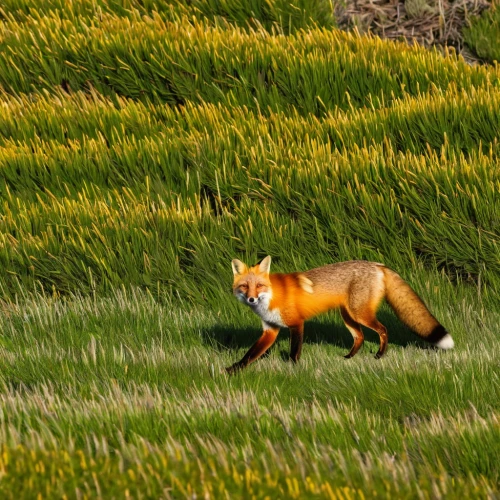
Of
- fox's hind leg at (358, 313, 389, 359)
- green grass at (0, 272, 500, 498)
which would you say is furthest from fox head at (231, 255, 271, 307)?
fox's hind leg at (358, 313, 389, 359)

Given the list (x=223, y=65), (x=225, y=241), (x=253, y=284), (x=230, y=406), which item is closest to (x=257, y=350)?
(x=253, y=284)

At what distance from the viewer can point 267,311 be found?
5.01m

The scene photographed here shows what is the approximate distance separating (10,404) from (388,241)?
143 inches

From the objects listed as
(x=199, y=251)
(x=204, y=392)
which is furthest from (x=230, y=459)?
(x=199, y=251)

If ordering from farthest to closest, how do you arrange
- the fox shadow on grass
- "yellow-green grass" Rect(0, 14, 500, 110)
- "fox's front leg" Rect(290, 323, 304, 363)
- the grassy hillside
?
"yellow-green grass" Rect(0, 14, 500, 110)
the fox shadow on grass
"fox's front leg" Rect(290, 323, 304, 363)
the grassy hillside

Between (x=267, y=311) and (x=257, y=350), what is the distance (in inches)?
10.0

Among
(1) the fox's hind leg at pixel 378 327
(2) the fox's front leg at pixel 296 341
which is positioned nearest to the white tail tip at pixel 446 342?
(1) the fox's hind leg at pixel 378 327

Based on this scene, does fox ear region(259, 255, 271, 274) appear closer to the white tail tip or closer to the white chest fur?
the white chest fur

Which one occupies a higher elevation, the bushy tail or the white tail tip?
the bushy tail

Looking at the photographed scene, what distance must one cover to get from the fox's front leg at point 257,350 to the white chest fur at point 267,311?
0.06 m

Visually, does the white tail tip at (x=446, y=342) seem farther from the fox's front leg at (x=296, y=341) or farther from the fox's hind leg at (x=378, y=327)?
the fox's front leg at (x=296, y=341)

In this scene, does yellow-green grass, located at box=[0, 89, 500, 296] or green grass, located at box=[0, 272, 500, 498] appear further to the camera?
yellow-green grass, located at box=[0, 89, 500, 296]

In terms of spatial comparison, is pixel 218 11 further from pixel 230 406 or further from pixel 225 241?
pixel 230 406

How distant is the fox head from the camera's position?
4848mm
